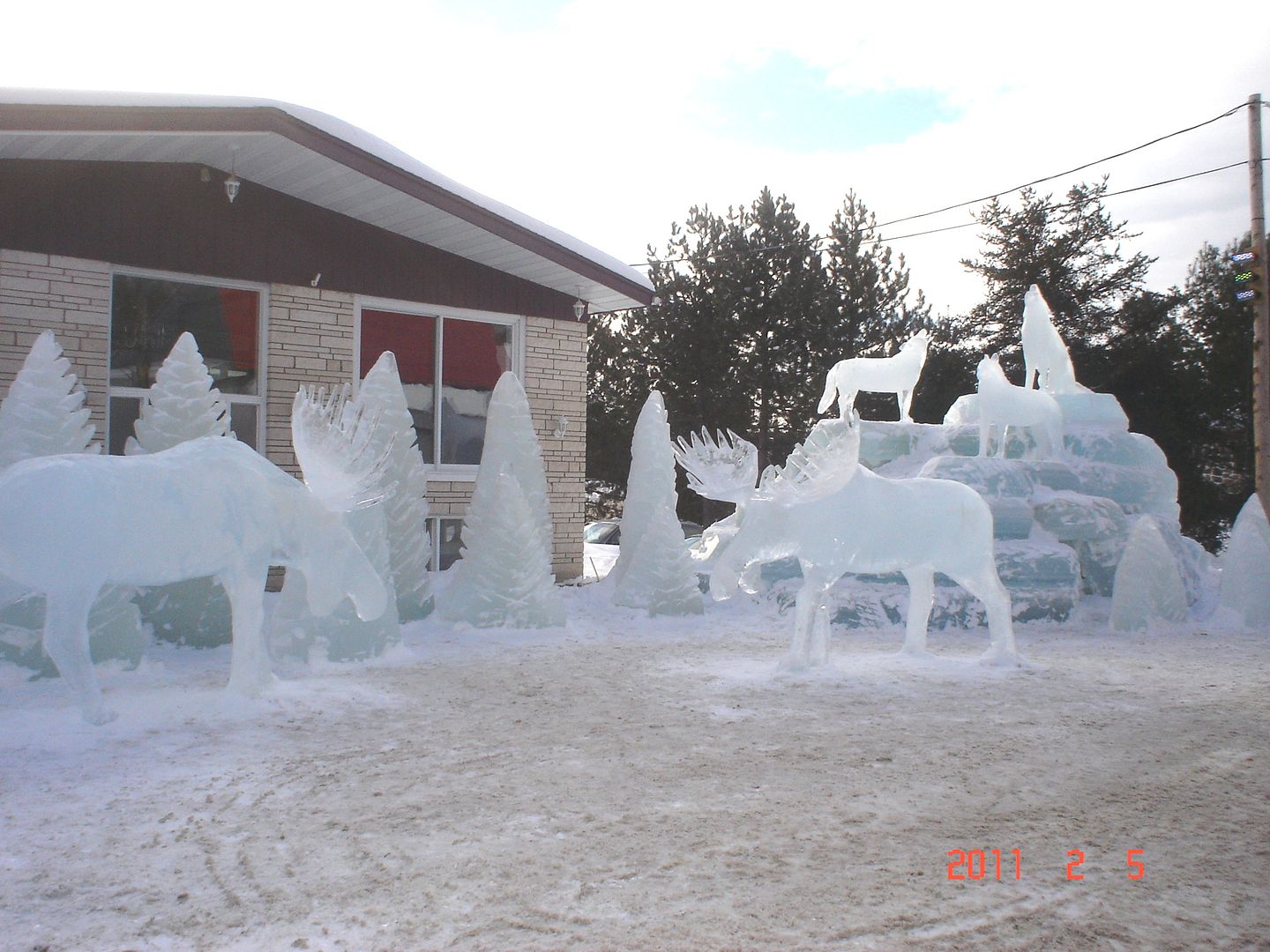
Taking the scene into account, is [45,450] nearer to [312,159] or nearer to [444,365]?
[312,159]

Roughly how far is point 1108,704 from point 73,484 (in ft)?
22.0

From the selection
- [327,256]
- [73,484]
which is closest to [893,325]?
[327,256]

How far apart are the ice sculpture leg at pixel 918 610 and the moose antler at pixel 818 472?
120cm

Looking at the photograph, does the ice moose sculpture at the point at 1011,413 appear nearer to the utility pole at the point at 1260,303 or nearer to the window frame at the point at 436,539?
the utility pole at the point at 1260,303

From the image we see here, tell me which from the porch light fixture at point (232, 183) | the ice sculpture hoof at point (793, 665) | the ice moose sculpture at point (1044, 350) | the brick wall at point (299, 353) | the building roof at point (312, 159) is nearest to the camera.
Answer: the ice sculpture hoof at point (793, 665)

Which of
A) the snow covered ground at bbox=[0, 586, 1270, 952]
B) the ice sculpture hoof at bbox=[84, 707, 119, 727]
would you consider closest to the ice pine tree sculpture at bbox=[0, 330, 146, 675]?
the snow covered ground at bbox=[0, 586, 1270, 952]

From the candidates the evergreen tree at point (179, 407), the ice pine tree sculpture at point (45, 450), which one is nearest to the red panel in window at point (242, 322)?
the evergreen tree at point (179, 407)

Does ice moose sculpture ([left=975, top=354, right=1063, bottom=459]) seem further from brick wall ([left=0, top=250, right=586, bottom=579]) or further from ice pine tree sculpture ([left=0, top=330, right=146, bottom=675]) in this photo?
ice pine tree sculpture ([left=0, top=330, right=146, bottom=675])

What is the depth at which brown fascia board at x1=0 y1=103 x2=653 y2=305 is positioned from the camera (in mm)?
8484

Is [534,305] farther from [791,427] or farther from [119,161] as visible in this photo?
[791,427]

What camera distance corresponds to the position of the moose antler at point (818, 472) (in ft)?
24.7

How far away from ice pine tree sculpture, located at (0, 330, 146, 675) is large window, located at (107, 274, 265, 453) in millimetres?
3256
